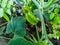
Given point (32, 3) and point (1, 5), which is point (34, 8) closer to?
point (32, 3)

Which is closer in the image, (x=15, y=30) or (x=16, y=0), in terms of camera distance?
(x=15, y=30)

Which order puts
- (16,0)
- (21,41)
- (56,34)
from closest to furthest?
(21,41)
(56,34)
(16,0)

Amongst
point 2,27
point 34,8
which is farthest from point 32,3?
point 2,27

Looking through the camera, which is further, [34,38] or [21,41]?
[34,38]

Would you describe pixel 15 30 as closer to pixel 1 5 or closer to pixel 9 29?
pixel 9 29

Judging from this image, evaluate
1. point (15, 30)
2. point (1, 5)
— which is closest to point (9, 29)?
point (15, 30)

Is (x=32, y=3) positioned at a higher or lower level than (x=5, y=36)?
higher

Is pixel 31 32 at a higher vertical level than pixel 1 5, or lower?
lower

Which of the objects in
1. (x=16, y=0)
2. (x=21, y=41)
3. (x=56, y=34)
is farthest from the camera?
(x=16, y=0)
